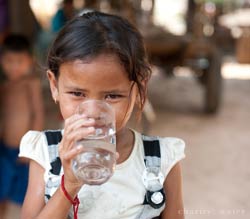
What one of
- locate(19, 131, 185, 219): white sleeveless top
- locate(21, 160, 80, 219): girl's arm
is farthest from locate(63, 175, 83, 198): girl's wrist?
locate(19, 131, 185, 219): white sleeveless top

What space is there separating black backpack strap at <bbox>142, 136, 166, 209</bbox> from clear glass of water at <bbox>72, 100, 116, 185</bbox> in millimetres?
231

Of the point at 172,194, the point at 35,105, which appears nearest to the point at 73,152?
the point at 172,194

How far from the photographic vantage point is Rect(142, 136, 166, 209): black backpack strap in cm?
134

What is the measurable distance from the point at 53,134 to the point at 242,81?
862cm

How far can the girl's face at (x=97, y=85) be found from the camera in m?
1.22

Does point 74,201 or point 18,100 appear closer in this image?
point 74,201

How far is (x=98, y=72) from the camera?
122 cm

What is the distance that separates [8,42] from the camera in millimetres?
3434

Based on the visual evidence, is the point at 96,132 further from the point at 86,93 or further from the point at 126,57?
the point at 126,57

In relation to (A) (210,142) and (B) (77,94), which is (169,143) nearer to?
(B) (77,94)

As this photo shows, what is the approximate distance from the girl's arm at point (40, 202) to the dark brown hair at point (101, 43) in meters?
0.26

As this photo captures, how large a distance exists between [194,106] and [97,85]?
6.28m

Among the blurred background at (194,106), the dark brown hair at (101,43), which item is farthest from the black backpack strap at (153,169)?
the blurred background at (194,106)

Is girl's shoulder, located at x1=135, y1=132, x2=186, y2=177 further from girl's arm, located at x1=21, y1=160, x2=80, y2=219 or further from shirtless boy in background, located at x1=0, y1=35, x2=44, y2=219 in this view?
shirtless boy in background, located at x1=0, y1=35, x2=44, y2=219
